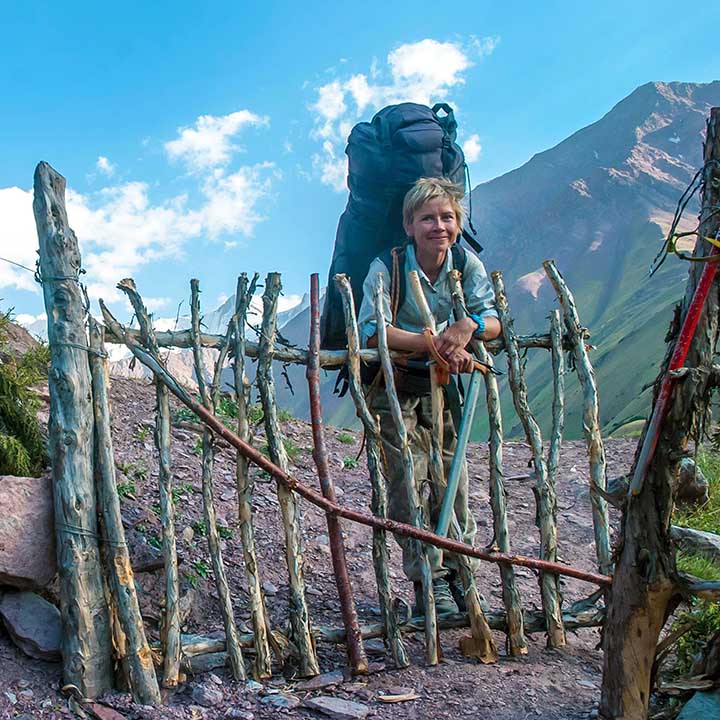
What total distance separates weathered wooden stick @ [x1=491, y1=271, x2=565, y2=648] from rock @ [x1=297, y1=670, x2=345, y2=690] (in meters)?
1.08

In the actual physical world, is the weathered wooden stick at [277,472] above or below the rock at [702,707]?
above

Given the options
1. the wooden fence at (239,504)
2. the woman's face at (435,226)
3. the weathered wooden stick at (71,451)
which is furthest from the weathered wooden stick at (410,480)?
the weathered wooden stick at (71,451)

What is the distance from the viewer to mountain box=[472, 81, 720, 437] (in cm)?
5756

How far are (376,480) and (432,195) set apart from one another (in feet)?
4.69

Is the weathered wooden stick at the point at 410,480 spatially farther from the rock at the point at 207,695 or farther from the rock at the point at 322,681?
the rock at the point at 207,695

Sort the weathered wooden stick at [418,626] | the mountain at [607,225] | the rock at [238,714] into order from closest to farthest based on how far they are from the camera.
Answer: the rock at [238,714]
the weathered wooden stick at [418,626]
the mountain at [607,225]

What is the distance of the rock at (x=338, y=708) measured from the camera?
281cm

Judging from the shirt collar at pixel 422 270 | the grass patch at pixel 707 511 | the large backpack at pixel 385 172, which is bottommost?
the grass patch at pixel 707 511

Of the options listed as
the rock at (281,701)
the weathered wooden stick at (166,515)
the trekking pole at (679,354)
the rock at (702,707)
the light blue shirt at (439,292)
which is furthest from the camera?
the light blue shirt at (439,292)

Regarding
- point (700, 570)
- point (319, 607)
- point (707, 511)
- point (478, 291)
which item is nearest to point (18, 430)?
point (319, 607)

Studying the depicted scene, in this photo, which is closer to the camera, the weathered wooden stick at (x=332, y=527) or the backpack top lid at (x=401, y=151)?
the weathered wooden stick at (x=332, y=527)

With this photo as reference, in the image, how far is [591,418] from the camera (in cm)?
369

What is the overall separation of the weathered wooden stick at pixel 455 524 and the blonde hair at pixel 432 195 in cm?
34

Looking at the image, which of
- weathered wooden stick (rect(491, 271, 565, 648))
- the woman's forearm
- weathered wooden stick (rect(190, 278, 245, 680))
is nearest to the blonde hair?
weathered wooden stick (rect(491, 271, 565, 648))
